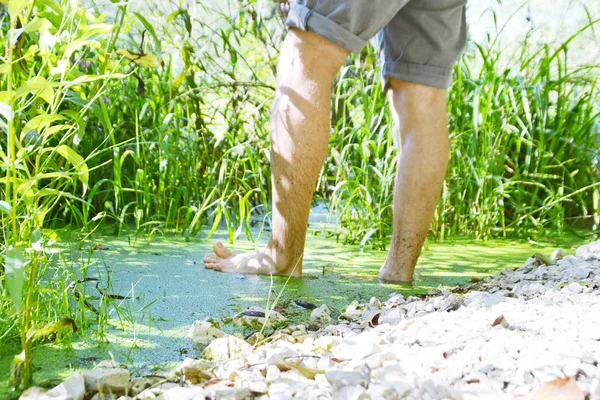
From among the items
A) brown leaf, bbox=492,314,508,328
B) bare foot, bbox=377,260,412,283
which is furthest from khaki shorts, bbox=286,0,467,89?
brown leaf, bbox=492,314,508,328

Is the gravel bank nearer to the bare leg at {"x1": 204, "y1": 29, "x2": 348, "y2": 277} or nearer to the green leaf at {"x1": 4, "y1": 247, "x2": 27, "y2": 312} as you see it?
the green leaf at {"x1": 4, "y1": 247, "x2": 27, "y2": 312}

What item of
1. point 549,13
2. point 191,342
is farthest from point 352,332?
point 549,13

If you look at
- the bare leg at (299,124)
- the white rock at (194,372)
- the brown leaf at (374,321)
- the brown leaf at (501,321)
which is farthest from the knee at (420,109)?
the white rock at (194,372)

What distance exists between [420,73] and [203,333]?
1086mm

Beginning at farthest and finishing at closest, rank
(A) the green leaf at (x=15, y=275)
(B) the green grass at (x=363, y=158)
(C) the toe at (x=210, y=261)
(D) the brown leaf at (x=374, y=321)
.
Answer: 1. (B) the green grass at (x=363, y=158)
2. (C) the toe at (x=210, y=261)
3. (D) the brown leaf at (x=374, y=321)
4. (A) the green leaf at (x=15, y=275)

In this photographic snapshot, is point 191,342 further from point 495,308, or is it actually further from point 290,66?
point 290,66

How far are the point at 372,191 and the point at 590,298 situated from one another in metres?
1.46

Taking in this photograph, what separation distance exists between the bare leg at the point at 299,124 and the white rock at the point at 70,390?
2.96ft

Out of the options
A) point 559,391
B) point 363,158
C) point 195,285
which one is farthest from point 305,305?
point 363,158

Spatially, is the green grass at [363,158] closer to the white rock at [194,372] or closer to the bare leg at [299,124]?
the bare leg at [299,124]

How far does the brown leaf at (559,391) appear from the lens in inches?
37.1

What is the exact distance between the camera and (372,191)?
9.73ft

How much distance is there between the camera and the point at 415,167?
211cm

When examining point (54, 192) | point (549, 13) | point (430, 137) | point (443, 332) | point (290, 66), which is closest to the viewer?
point (54, 192)
